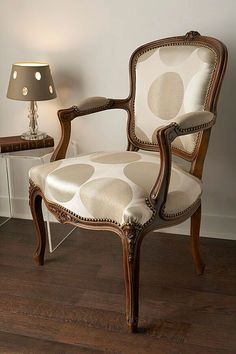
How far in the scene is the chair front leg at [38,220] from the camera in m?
1.99

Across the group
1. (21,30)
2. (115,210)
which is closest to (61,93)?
(21,30)

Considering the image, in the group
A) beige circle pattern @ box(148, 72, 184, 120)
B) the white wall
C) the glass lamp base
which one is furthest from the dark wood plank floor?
beige circle pattern @ box(148, 72, 184, 120)

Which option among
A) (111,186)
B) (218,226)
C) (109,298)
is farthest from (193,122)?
(218,226)

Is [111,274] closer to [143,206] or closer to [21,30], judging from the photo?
[143,206]

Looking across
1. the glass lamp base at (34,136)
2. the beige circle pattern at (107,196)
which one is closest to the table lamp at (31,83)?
the glass lamp base at (34,136)

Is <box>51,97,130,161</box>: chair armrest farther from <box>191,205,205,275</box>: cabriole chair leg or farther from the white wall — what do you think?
<box>191,205,205,275</box>: cabriole chair leg

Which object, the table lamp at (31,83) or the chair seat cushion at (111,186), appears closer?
the chair seat cushion at (111,186)

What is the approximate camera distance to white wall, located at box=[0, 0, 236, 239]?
218 cm

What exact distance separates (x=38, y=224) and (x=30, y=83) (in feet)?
2.09

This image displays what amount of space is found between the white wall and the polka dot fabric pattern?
8.7 inches

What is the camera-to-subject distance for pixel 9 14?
2.40m

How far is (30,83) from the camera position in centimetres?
218

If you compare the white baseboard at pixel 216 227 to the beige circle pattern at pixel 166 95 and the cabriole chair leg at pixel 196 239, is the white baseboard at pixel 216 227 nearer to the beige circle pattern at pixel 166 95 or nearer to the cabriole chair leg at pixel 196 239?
the cabriole chair leg at pixel 196 239

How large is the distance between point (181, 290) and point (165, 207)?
0.47 m
